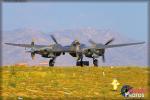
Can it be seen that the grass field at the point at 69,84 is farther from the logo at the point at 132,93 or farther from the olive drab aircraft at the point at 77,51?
the olive drab aircraft at the point at 77,51

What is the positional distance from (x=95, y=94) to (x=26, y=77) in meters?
12.7

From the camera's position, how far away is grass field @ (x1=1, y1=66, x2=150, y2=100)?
147 feet

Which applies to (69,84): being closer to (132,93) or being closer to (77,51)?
(132,93)

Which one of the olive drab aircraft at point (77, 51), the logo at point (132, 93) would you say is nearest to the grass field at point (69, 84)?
the logo at point (132, 93)

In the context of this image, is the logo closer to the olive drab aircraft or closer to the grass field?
the grass field

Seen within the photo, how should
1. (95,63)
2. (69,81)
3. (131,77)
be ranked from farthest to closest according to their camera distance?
(95,63)
(131,77)
(69,81)

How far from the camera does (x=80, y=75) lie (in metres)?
59.0

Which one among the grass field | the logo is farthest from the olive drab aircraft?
the logo

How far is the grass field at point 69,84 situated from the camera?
44938 mm

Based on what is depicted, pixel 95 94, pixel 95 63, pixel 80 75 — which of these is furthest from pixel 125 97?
pixel 95 63

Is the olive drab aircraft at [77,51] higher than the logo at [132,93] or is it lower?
higher

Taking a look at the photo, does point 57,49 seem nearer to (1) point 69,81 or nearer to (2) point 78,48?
(2) point 78,48

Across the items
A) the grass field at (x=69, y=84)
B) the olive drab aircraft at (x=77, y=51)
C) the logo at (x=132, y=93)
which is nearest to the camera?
the logo at (x=132, y=93)

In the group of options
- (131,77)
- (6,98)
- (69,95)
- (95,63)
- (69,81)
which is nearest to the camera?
(6,98)
